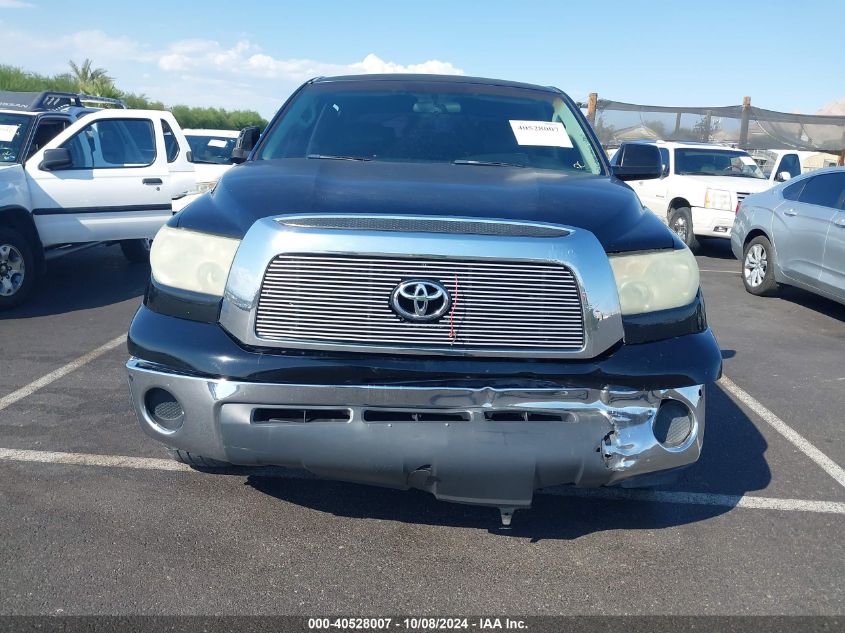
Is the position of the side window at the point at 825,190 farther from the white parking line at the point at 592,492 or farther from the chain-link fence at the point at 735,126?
the chain-link fence at the point at 735,126

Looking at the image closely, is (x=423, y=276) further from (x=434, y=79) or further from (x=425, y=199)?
(x=434, y=79)

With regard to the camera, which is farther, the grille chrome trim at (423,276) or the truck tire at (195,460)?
the truck tire at (195,460)

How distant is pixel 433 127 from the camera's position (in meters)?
4.16

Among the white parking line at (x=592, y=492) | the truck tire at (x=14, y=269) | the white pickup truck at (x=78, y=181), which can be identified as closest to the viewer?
the white parking line at (x=592, y=492)

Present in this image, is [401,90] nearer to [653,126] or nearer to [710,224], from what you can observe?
[710,224]

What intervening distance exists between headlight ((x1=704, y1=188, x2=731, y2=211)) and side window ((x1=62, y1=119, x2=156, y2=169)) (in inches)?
307

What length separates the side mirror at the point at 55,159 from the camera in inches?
297

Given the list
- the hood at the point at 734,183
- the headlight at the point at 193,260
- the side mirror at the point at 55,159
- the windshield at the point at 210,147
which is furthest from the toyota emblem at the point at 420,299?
the windshield at the point at 210,147

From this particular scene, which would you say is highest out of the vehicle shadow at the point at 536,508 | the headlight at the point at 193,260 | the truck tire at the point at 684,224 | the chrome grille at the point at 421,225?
the chrome grille at the point at 421,225

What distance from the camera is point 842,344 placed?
696 cm

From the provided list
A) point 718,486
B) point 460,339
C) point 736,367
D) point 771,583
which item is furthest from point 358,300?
point 736,367

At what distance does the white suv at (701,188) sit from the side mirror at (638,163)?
740cm

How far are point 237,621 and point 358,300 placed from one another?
1.14m

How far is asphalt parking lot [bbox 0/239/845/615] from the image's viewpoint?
2818mm
